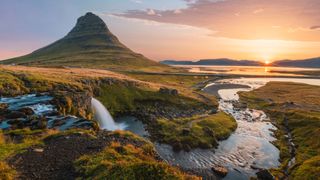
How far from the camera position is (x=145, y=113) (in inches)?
3423

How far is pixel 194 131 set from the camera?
2699 inches

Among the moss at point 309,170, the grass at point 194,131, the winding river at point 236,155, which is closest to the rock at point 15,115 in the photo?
the winding river at point 236,155

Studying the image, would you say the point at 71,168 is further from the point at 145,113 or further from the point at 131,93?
the point at 131,93

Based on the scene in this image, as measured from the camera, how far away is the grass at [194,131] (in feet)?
204

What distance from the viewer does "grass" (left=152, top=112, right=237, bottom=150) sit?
62275 millimetres

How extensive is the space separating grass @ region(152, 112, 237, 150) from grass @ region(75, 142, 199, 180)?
82.5 ft

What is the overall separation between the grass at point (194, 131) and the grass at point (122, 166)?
2516cm

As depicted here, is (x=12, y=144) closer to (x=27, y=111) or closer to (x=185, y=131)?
(x=27, y=111)

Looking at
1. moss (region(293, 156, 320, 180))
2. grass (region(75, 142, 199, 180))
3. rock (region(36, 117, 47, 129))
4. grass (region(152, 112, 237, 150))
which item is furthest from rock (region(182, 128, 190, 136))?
rock (region(36, 117, 47, 129))

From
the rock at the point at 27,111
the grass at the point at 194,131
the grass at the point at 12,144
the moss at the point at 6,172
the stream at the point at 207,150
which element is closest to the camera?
the moss at the point at 6,172

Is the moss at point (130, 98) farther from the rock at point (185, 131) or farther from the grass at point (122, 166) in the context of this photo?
the grass at point (122, 166)

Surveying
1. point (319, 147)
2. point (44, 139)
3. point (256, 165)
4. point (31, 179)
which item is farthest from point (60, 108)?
point (319, 147)

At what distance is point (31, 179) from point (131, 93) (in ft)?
270

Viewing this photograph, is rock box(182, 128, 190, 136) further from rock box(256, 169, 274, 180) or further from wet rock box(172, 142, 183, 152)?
rock box(256, 169, 274, 180)
